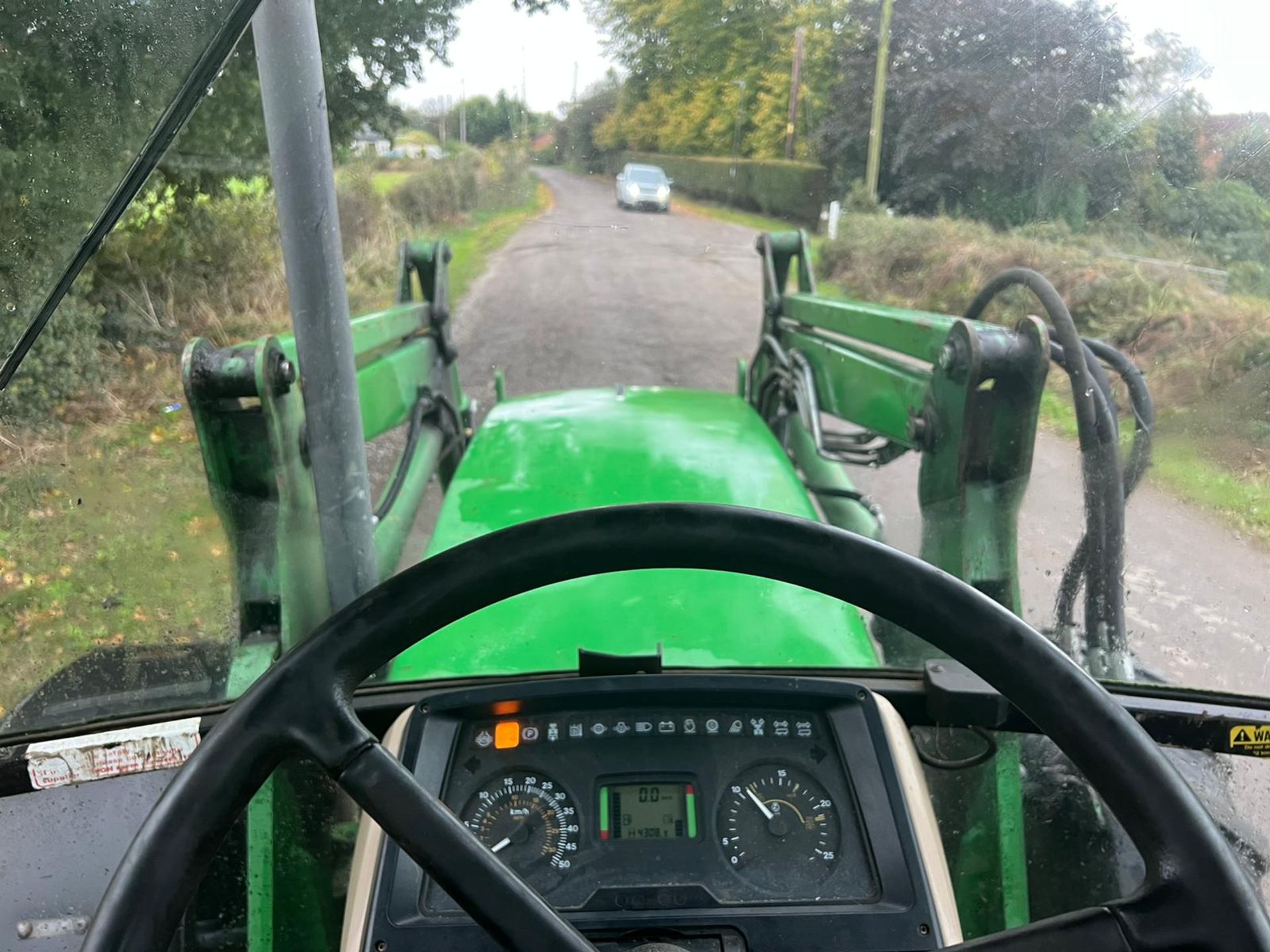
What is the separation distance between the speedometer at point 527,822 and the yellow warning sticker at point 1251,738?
0.89 meters

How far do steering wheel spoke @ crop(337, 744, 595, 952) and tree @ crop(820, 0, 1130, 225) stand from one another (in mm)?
944

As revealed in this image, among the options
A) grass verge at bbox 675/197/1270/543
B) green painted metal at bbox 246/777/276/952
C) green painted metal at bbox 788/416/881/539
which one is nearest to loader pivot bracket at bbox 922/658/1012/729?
grass verge at bbox 675/197/1270/543

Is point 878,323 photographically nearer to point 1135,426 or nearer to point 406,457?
point 1135,426

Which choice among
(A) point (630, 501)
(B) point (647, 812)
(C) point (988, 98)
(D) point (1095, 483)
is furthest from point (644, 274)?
(B) point (647, 812)

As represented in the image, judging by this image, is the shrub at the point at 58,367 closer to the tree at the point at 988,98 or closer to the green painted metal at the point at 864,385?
the tree at the point at 988,98

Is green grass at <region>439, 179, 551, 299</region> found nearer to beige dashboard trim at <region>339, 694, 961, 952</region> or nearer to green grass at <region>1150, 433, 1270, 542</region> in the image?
beige dashboard trim at <region>339, 694, 961, 952</region>

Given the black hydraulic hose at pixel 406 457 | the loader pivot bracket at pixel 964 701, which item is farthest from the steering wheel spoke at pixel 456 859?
the black hydraulic hose at pixel 406 457

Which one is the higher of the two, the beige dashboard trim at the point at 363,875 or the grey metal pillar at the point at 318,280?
the grey metal pillar at the point at 318,280

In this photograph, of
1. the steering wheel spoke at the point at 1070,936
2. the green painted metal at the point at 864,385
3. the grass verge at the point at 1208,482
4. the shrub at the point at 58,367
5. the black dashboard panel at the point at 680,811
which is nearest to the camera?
the steering wheel spoke at the point at 1070,936

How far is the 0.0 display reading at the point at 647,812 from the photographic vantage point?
1.18 meters

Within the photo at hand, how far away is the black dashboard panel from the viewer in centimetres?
110

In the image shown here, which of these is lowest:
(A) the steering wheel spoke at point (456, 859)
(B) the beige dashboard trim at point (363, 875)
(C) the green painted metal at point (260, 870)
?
(C) the green painted metal at point (260, 870)

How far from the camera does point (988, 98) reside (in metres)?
1.13

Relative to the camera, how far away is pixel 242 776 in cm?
90
